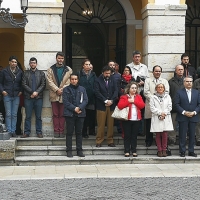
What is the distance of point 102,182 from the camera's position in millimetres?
9539

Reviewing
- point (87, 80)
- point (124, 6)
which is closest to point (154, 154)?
point (87, 80)

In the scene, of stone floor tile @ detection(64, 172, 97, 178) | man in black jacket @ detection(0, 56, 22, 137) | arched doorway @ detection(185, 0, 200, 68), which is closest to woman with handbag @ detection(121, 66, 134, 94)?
man in black jacket @ detection(0, 56, 22, 137)

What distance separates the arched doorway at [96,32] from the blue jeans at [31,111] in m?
3.30

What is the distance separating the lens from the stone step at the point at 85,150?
38.5 ft

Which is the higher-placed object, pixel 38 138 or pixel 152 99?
pixel 152 99

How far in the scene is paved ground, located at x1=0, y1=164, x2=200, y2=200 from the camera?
8.54 m

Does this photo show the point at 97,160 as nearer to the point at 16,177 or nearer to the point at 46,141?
the point at 46,141

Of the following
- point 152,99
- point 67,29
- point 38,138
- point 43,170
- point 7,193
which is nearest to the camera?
point 7,193

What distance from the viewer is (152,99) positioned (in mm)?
11492

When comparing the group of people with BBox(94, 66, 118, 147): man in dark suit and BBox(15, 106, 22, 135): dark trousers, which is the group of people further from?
BBox(15, 106, 22, 135): dark trousers

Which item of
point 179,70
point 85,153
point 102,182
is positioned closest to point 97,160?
point 85,153

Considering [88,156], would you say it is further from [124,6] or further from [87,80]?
[124,6]

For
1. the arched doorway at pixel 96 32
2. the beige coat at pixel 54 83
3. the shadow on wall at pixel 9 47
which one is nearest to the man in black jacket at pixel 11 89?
the beige coat at pixel 54 83

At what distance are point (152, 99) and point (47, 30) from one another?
3.21 m
